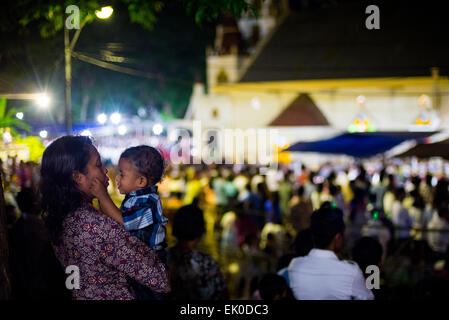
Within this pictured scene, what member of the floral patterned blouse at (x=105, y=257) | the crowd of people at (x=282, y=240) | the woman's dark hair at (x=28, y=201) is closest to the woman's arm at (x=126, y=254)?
the floral patterned blouse at (x=105, y=257)

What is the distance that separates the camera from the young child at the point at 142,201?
301cm

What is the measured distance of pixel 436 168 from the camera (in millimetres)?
23953

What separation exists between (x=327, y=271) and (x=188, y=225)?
117cm

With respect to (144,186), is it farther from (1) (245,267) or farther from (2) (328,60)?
(2) (328,60)

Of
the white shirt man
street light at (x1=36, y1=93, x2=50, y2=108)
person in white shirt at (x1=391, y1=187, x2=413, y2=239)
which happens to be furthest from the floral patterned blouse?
person in white shirt at (x1=391, y1=187, x2=413, y2=239)

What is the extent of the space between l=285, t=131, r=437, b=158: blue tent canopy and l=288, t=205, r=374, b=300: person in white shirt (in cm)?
832

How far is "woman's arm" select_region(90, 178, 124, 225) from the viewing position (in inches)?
114

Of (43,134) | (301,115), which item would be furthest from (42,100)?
(301,115)

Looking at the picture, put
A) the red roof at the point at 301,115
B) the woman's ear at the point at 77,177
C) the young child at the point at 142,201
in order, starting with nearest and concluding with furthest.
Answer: the woman's ear at the point at 77,177 → the young child at the point at 142,201 → the red roof at the point at 301,115

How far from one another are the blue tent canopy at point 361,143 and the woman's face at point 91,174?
9.72 metres

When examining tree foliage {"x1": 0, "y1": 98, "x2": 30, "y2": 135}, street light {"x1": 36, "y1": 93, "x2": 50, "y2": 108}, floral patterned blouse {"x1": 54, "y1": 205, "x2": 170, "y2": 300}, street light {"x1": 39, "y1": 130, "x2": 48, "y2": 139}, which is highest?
street light {"x1": 36, "y1": 93, "x2": 50, "y2": 108}

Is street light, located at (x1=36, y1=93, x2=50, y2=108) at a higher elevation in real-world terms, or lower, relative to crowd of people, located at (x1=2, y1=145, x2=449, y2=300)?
higher

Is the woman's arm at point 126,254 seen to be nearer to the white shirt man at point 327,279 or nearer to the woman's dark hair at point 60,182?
the woman's dark hair at point 60,182

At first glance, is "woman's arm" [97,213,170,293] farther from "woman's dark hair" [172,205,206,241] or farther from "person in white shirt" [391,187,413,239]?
"person in white shirt" [391,187,413,239]
